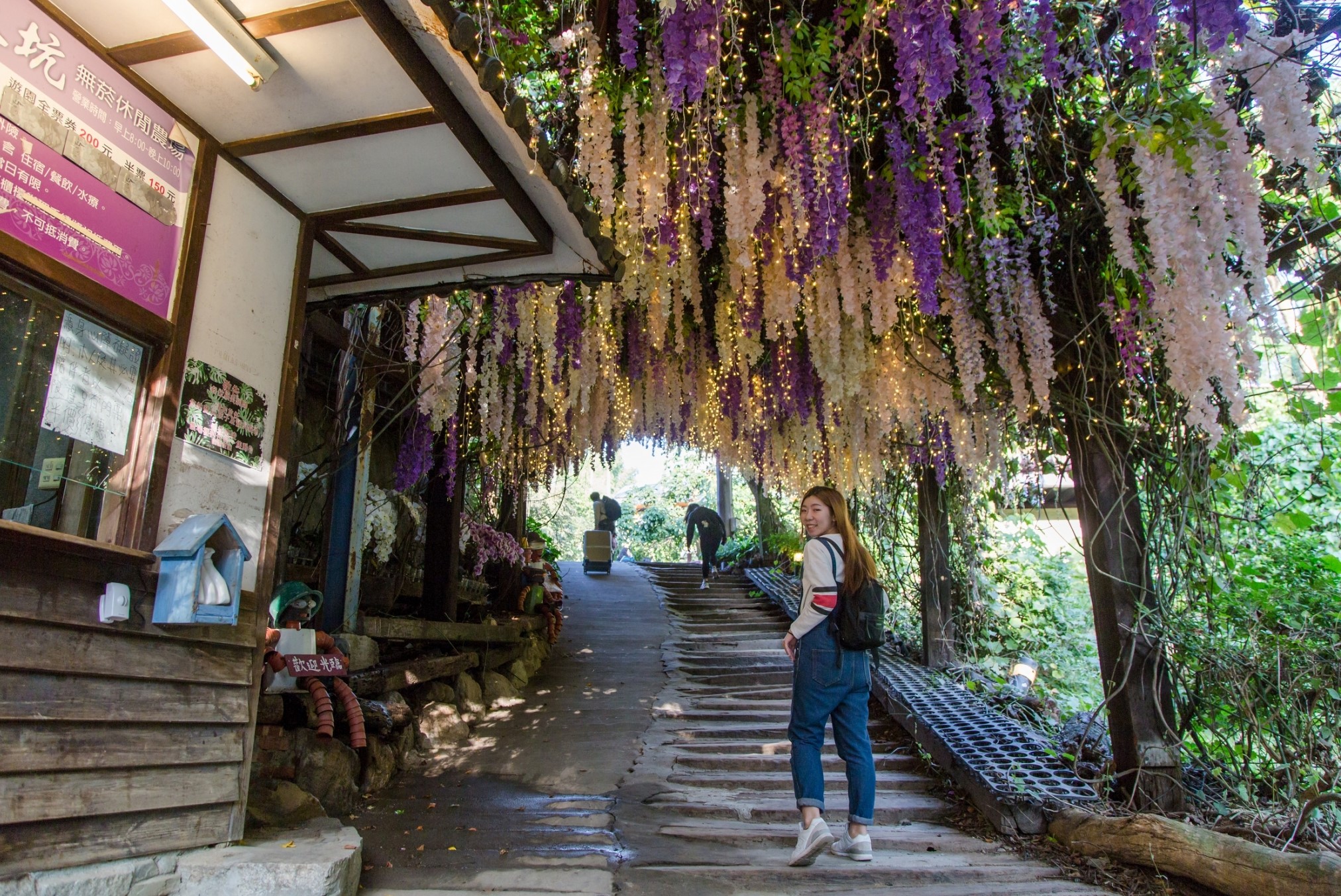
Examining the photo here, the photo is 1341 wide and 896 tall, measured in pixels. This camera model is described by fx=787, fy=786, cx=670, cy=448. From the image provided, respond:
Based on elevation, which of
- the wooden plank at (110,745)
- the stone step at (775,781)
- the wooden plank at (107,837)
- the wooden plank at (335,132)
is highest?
the wooden plank at (335,132)

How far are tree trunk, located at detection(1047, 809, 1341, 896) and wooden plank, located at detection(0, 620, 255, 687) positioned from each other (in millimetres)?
3466

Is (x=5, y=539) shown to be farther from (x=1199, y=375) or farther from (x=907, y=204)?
(x=1199, y=375)

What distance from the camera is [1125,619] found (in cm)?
388

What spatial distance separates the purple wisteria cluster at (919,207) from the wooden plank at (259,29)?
246cm

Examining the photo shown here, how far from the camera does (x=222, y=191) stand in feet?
9.23

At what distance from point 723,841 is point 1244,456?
11.1 ft

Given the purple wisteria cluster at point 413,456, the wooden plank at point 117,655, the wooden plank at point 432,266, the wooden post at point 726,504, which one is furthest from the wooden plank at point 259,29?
the wooden post at point 726,504

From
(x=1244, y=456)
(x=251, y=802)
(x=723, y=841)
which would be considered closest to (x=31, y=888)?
(x=251, y=802)

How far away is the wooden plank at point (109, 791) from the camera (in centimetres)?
194

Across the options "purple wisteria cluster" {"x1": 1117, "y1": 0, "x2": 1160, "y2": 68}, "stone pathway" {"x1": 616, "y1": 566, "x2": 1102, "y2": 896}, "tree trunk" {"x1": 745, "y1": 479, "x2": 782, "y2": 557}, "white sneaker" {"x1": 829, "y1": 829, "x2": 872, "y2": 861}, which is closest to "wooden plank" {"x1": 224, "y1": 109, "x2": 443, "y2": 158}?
"purple wisteria cluster" {"x1": 1117, "y1": 0, "x2": 1160, "y2": 68}

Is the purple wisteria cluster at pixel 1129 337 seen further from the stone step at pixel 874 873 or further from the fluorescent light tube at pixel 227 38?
the fluorescent light tube at pixel 227 38

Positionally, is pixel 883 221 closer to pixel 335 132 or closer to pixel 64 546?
pixel 335 132

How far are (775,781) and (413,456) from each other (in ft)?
12.1

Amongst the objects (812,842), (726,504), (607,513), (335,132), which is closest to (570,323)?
(335,132)
